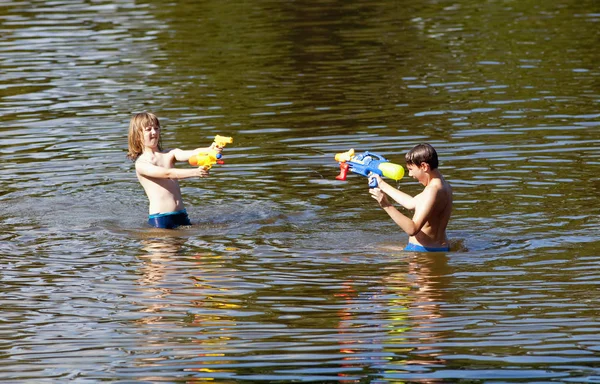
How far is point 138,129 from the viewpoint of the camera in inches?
→ 477

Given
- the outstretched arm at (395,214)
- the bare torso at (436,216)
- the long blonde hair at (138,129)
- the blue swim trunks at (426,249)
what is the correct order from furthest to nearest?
the long blonde hair at (138,129) → the blue swim trunks at (426,249) → the bare torso at (436,216) → the outstretched arm at (395,214)

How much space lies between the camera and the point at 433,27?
82.1 feet

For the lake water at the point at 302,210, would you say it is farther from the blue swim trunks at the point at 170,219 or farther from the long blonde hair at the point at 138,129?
the long blonde hair at the point at 138,129

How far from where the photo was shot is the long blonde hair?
473 inches

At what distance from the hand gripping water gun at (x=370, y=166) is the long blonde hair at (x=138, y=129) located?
253 centimetres

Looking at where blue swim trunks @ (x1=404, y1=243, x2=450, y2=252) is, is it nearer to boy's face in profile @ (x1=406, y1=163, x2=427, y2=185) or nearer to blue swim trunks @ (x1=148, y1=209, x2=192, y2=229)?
boy's face in profile @ (x1=406, y1=163, x2=427, y2=185)

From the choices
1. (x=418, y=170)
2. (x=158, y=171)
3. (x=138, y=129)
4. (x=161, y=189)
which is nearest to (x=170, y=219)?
(x=161, y=189)

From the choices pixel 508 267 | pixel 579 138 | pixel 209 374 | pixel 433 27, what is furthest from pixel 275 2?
pixel 209 374

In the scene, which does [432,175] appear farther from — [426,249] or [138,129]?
[138,129]

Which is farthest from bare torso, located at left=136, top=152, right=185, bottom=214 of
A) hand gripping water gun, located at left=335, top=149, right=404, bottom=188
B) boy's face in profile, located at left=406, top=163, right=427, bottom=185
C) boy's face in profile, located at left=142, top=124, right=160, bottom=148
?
boy's face in profile, located at left=406, top=163, right=427, bottom=185

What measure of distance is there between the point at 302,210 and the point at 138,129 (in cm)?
207

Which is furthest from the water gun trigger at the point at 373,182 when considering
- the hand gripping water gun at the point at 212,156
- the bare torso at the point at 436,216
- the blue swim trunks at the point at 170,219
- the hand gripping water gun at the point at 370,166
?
the blue swim trunks at the point at 170,219

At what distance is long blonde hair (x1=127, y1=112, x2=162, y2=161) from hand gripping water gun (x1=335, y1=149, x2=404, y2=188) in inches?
99.5

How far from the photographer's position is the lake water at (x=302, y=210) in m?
7.95
